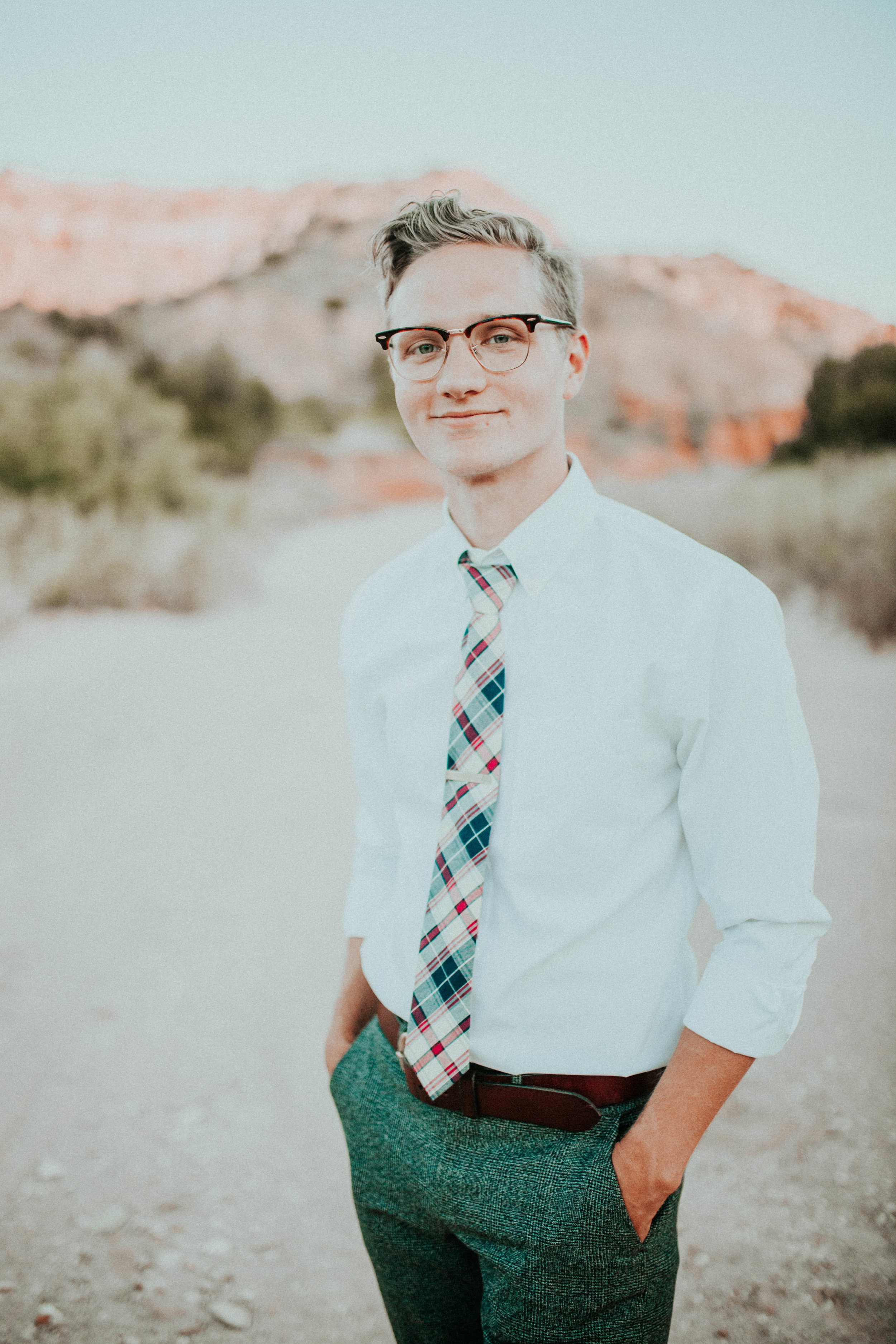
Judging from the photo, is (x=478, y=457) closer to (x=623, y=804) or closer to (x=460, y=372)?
(x=460, y=372)

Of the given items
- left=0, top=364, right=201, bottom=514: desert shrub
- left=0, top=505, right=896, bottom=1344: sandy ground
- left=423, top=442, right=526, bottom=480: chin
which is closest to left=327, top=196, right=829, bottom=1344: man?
left=423, top=442, right=526, bottom=480: chin

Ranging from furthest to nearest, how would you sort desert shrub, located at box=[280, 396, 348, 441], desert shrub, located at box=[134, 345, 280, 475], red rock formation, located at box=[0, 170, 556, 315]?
red rock formation, located at box=[0, 170, 556, 315], desert shrub, located at box=[280, 396, 348, 441], desert shrub, located at box=[134, 345, 280, 475]

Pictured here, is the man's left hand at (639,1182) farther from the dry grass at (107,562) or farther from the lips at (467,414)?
the dry grass at (107,562)

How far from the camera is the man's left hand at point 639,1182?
981 mm

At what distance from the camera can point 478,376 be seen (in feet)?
3.61

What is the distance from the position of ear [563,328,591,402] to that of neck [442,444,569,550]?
0.41ft

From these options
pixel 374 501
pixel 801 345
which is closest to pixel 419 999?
pixel 374 501

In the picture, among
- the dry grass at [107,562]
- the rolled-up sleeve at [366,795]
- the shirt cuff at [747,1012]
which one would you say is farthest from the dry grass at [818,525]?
the dry grass at [107,562]

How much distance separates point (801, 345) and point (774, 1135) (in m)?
35.4

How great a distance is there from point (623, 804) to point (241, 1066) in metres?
2.33

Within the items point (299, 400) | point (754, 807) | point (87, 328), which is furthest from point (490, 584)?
point (299, 400)

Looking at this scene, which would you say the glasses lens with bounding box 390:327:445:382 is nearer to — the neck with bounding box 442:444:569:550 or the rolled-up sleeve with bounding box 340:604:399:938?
the neck with bounding box 442:444:569:550

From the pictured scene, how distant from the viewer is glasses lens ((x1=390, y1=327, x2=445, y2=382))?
115cm

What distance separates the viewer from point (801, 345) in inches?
1245
